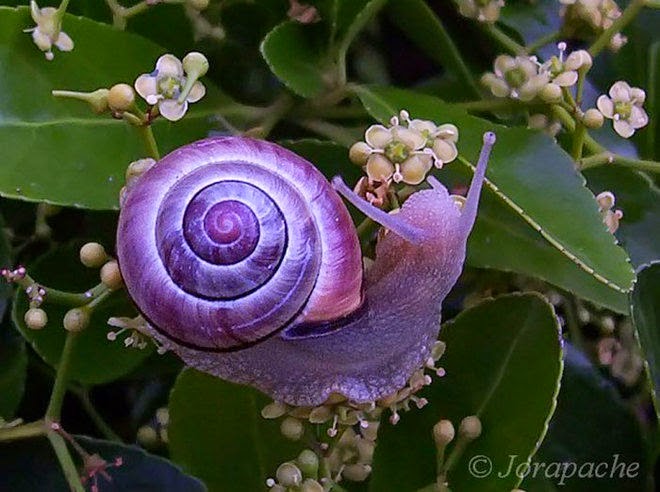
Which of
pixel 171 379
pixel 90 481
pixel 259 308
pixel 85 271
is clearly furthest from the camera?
pixel 171 379

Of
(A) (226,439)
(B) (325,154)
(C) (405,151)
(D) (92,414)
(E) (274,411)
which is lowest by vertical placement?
(D) (92,414)

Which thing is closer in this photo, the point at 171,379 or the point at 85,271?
the point at 85,271

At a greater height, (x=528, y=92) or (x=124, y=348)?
(x=528, y=92)

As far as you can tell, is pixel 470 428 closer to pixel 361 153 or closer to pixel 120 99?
pixel 361 153

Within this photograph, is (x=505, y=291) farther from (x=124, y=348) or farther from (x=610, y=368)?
(x=124, y=348)

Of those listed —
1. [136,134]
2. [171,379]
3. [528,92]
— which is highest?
[528,92]

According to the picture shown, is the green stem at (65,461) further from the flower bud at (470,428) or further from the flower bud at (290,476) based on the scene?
the flower bud at (470,428)

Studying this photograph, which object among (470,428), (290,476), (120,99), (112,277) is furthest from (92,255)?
(470,428)

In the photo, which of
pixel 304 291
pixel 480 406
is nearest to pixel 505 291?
pixel 480 406

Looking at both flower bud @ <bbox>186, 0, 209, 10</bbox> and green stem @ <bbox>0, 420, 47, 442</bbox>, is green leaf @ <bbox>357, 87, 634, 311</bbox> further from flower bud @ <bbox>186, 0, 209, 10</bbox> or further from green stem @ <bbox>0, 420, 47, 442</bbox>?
green stem @ <bbox>0, 420, 47, 442</bbox>
